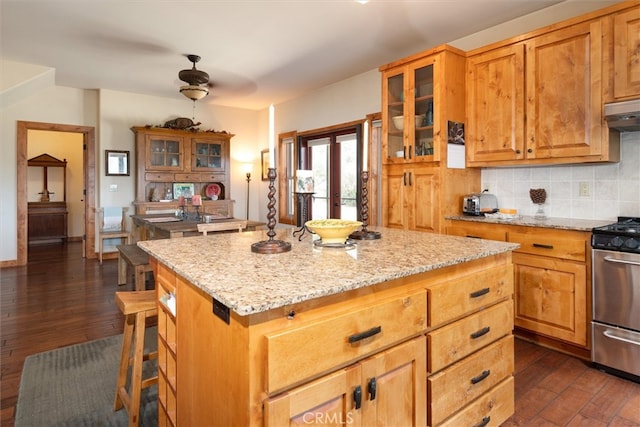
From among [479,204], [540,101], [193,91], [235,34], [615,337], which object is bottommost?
[615,337]

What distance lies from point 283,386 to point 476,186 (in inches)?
124

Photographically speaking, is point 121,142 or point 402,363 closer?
point 402,363

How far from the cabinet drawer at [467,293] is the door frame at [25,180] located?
20.4 ft

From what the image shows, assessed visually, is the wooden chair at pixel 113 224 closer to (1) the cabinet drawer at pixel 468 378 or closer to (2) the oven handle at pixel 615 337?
(1) the cabinet drawer at pixel 468 378

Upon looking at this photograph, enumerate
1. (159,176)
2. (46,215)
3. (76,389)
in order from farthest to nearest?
1. (46,215)
2. (159,176)
3. (76,389)

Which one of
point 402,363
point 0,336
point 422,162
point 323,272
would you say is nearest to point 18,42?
point 0,336

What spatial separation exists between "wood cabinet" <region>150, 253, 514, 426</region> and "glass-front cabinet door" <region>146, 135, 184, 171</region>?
476 cm

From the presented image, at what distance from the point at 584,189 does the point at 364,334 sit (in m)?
2.70

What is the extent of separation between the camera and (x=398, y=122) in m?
3.66

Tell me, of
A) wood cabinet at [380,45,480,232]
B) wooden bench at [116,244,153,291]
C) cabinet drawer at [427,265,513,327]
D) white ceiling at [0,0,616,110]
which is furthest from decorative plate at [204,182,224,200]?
cabinet drawer at [427,265,513,327]

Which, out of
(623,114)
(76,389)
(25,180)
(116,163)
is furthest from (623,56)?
(25,180)

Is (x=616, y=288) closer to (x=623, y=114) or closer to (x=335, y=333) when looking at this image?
(x=623, y=114)

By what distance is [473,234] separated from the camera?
3.06m

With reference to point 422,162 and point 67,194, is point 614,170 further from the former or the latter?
point 67,194
